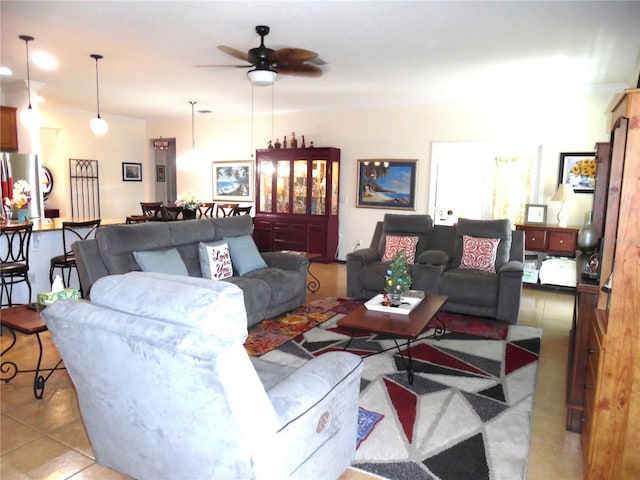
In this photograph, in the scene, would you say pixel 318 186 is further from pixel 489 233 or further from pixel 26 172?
pixel 26 172

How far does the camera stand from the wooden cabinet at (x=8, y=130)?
19.7 feet

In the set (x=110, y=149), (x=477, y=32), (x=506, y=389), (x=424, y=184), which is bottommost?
(x=506, y=389)

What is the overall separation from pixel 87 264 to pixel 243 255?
4.88ft

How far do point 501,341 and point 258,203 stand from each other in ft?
16.8

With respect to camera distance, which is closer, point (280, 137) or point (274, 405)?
point (274, 405)

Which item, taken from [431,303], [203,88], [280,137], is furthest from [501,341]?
[280,137]

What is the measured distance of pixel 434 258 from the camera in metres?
4.77

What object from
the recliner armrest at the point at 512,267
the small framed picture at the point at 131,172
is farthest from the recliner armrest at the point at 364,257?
the small framed picture at the point at 131,172

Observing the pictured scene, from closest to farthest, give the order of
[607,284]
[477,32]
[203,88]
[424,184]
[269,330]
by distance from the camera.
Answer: [607,284] < [477,32] < [269,330] < [203,88] < [424,184]

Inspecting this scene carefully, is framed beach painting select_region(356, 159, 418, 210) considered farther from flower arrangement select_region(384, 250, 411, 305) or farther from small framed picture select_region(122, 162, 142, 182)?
small framed picture select_region(122, 162, 142, 182)

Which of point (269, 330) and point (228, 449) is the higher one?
point (228, 449)

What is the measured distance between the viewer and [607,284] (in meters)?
2.09

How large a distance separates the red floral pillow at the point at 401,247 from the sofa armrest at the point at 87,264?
10.1 ft

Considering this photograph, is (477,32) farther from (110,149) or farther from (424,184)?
(110,149)
